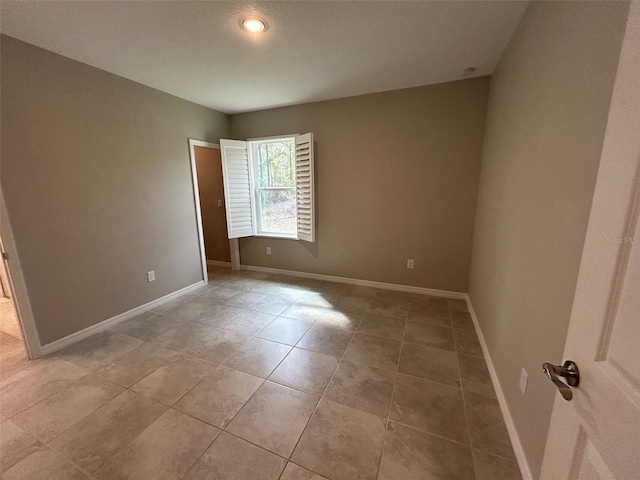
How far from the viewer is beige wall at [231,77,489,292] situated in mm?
2752

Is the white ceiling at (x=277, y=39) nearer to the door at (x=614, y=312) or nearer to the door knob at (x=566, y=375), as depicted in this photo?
the door at (x=614, y=312)

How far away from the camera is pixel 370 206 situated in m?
3.25

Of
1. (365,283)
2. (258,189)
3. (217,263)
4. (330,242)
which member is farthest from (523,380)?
(217,263)

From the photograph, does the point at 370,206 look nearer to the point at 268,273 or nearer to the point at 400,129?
the point at 400,129

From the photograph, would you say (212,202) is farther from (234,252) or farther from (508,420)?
(508,420)

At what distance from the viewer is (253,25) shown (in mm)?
1747

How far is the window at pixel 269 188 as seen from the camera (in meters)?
3.49

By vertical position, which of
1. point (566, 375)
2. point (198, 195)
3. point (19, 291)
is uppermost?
point (198, 195)

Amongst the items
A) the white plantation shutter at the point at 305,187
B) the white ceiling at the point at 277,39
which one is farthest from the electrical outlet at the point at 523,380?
the white plantation shutter at the point at 305,187

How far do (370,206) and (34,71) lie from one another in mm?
3275

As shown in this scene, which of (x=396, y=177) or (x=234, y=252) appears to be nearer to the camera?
(x=396, y=177)

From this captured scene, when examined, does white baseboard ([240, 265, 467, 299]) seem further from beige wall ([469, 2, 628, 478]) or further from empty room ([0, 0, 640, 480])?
beige wall ([469, 2, 628, 478])

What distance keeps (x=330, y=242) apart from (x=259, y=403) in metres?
2.29

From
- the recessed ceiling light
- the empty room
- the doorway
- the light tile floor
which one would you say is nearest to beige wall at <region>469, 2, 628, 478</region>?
the empty room
